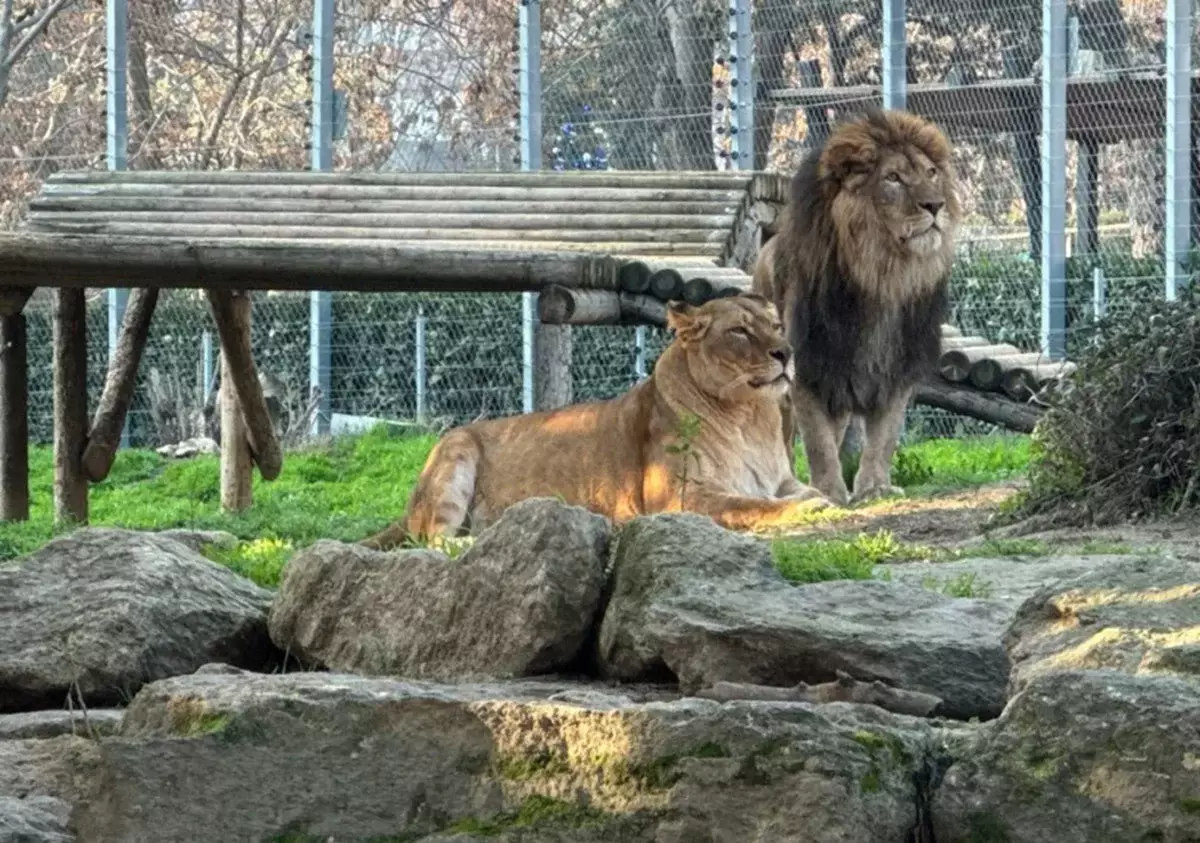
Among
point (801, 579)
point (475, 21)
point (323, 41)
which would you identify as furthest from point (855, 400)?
point (475, 21)

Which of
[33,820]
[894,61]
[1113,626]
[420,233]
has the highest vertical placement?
[894,61]

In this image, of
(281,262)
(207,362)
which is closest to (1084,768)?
(281,262)

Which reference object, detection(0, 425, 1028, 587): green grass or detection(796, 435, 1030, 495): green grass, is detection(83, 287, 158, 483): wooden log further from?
detection(796, 435, 1030, 495): green grass

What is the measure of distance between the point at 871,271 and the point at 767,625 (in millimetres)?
5545

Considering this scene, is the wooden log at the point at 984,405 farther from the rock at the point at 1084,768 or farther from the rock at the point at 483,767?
the rock at the point at 1084,768

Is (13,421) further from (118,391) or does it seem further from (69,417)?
(118,391)

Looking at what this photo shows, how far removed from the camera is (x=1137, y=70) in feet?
46.2

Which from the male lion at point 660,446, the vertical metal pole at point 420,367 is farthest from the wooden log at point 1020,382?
the vertical metal pole at point 420,367

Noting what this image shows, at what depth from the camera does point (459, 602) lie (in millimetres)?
4941

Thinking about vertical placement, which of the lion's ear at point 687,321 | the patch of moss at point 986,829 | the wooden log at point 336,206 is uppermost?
the wooden log at point 336,206

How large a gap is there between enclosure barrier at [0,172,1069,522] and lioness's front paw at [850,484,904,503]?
3.70 feet

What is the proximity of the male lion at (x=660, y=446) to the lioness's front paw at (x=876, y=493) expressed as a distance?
601 mm

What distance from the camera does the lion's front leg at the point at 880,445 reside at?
31.3ft

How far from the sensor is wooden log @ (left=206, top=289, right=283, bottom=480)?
11.6 m
